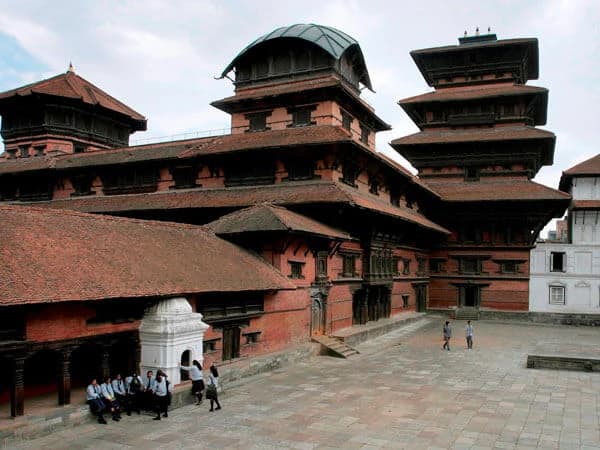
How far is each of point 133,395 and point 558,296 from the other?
33452mm

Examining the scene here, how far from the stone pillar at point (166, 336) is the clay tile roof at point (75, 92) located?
94.3 ft

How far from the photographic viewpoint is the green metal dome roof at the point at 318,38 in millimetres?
30156

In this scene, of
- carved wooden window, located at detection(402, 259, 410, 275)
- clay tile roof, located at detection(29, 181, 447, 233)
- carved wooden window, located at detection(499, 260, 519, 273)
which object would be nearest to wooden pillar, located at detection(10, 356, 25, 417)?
clay tile roof, located at detection(29, 181, 447, 233)

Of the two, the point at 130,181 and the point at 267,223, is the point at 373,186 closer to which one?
the point at 267,223

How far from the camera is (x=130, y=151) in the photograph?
32906 mm

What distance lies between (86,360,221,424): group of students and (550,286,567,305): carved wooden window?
103 feet

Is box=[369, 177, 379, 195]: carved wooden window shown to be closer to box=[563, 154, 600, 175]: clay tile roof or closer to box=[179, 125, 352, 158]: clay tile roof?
box=[179, 125, 352, 158]: clay tile roof

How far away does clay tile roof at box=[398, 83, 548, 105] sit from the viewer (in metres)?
40.4

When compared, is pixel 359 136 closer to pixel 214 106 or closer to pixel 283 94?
pixel 283 94

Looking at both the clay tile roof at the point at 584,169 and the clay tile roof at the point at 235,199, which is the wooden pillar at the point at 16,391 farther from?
the clay tile roof at the point at 584,169

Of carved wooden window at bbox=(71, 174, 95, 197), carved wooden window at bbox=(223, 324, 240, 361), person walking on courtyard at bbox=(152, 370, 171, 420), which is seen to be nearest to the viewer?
person walking on courtyard at bbox=(152, 370, 171, 420)

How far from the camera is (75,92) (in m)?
40.4

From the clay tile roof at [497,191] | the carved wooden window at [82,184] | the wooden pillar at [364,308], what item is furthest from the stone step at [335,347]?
the clay tile roof at [497,191]

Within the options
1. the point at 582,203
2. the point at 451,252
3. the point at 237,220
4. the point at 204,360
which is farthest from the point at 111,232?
the point at 582,203
